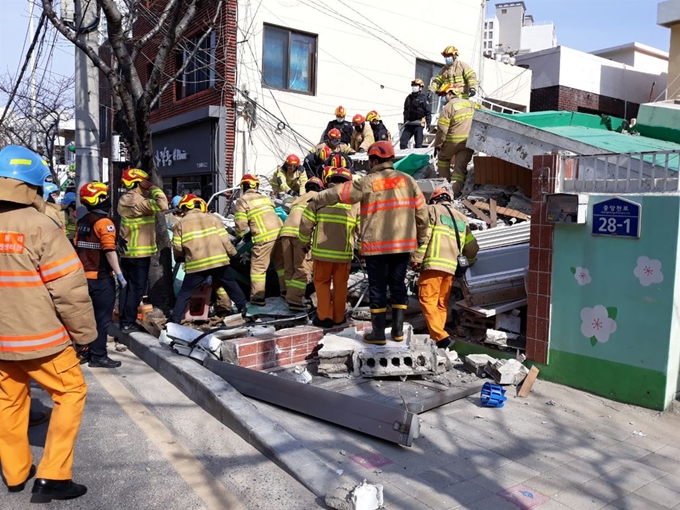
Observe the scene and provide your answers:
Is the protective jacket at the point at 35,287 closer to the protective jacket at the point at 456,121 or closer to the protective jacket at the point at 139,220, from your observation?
the protective jacket at the point at 139,220

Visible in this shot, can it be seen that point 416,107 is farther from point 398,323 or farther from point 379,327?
point 379,327

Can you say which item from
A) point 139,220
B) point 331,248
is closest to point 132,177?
point 139,220

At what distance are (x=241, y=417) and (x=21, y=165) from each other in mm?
2363

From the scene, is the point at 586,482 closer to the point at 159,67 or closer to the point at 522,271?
the point at 522,271

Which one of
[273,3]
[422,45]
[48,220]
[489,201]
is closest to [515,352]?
[489,201]

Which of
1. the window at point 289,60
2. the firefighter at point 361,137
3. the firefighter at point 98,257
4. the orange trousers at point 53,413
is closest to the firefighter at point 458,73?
the firefighter at point 361,137

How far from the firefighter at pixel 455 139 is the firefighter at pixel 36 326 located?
23.3 ft

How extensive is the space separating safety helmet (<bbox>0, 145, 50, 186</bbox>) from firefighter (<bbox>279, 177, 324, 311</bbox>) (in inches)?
156

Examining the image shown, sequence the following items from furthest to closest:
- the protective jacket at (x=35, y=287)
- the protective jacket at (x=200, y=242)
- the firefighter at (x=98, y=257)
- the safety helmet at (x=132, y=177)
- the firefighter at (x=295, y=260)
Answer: the firefighter at (x=295, y=260) → the safety helmet at (x=132, y=177) → the protective jacket at (x=200, y=242) → the firefighter at (x=98, y=257) → the protective jacket at (x=35, y=287)

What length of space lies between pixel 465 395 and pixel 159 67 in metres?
5.25

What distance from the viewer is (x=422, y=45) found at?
1675 centimetres

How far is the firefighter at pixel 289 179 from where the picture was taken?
34.8 feet

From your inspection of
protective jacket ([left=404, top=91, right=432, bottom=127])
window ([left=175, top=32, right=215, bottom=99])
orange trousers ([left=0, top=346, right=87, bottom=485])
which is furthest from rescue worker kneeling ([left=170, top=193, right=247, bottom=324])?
window ([left=175, top=32, right=215, bottom=99])

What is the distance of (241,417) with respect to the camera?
4504 millimetres
